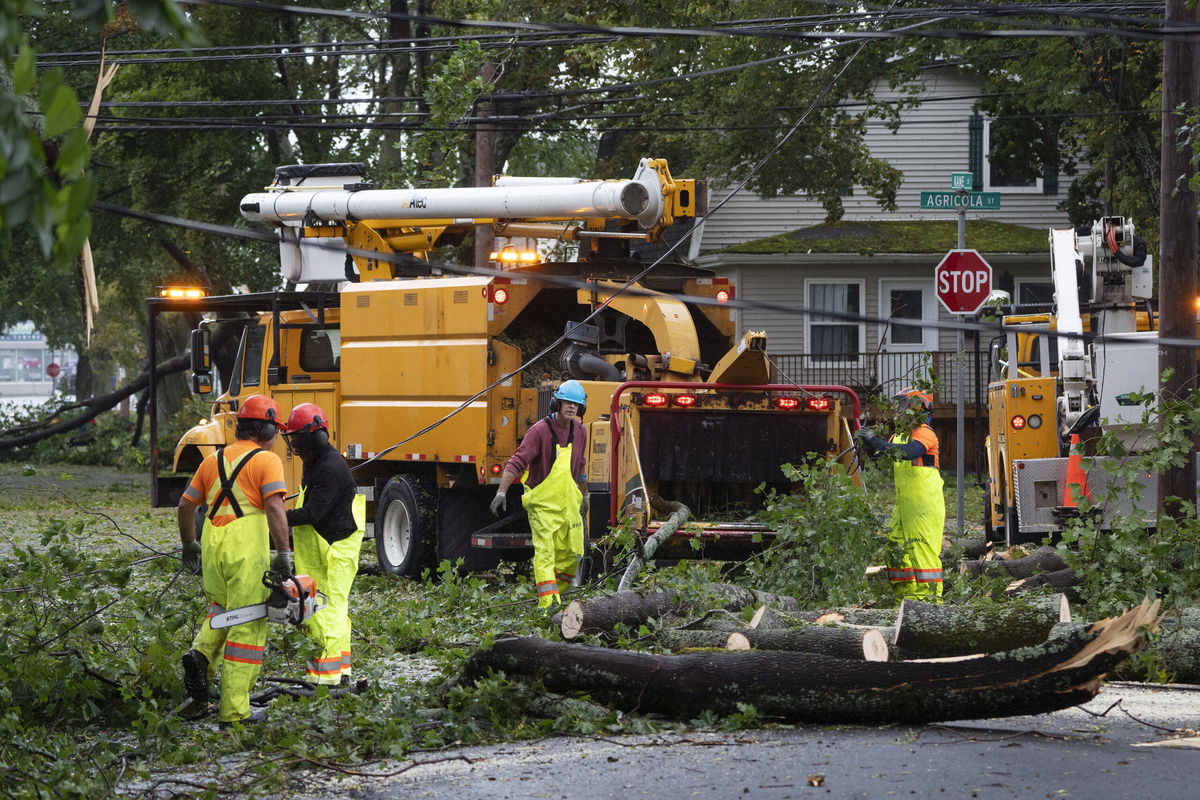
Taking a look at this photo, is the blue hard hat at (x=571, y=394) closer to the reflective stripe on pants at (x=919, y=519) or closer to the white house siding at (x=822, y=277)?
the reflective stripe on pants at (x=919, y=519)

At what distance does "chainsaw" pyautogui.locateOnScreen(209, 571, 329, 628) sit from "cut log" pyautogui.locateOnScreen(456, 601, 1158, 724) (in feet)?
2.79

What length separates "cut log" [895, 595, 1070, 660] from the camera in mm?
7715

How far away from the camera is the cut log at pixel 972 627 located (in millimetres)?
7715

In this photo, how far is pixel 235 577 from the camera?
24.6 feet

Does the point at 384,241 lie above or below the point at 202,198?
below

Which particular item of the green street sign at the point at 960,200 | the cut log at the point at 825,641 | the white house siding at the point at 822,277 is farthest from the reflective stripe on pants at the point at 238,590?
the white house siding at the point at 822,277

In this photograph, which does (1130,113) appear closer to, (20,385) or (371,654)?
(371,654)

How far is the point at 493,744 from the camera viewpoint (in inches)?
284

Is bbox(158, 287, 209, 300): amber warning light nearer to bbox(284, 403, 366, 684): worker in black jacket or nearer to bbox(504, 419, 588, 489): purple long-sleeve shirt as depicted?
bbox(504, 419, 588, 489): purple long-sleeve shirt

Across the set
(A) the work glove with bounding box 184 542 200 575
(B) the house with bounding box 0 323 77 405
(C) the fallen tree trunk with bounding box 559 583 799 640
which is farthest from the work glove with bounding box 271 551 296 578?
(B) the house with bounding box 0 323 77 405

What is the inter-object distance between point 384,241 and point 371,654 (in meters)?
5.93

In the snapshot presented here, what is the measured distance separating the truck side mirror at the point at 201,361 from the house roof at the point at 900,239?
16.4 meters

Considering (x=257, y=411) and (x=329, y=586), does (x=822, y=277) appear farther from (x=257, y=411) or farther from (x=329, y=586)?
(x=257, y=411)

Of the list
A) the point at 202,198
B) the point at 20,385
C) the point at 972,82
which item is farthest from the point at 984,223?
the point at 20,385
